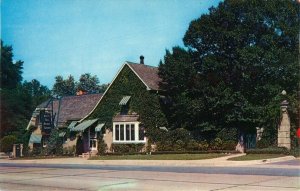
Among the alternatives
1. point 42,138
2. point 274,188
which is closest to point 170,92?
point 42,138

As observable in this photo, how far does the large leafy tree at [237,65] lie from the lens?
35969 millimetres

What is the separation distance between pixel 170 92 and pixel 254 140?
8824 millimetres

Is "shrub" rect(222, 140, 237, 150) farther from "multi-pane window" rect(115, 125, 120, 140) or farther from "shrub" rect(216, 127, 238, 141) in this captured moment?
"multi-pane window" rect(115, 125, 120, 140)

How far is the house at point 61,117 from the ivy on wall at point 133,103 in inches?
160

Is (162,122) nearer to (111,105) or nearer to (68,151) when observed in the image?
(111,105)

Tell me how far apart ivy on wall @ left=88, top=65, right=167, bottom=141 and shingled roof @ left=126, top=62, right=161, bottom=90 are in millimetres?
382

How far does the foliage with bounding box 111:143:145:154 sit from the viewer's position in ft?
129

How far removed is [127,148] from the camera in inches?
1577

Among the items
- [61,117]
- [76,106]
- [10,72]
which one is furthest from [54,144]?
[10,72]

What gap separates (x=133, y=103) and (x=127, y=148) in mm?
4180

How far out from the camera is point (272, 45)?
36.6 meters

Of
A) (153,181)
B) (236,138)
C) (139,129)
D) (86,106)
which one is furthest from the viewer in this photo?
(86,106)

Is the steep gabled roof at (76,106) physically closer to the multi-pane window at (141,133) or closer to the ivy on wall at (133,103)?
the ivy on wall at (133,103)

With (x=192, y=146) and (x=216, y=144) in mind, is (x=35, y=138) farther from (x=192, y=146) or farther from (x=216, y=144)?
(x=216, y=144)
